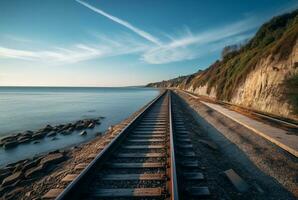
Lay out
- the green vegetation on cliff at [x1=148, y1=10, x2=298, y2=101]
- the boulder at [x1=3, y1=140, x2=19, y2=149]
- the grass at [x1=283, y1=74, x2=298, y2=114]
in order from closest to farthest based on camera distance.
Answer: the boulder at [x1=3, y1=140, x2=19, y2=149], the grass at [x1=283, y1=74, x2=298, y2=114], the green vegetation on cliff at [x1=148, y1=10, x2=298, y2=101]

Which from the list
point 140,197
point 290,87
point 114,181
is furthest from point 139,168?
point 290,87

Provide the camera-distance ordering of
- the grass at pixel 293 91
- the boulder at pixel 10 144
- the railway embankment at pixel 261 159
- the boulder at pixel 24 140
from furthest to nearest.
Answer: the boulder at pixel 24 140 < the grass at pixel 293 91 < the boulder at pixel 10 144 < the railway embankment at pixel 261 159

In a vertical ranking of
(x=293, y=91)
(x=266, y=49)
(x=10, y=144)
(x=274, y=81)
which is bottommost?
(x=10, y=144)

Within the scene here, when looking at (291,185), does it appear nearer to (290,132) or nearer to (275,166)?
(275,166)

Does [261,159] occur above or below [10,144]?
above

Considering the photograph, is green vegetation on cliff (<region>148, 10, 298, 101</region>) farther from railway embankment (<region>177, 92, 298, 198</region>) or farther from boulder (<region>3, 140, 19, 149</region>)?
boulder (<region>3, 140, 19, 149</region>)

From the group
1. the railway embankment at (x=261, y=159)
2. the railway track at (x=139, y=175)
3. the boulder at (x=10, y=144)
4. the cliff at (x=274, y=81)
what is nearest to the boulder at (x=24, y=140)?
the boulder at (x=10, y=144)

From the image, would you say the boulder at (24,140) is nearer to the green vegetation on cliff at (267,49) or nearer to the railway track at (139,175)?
the railway track at (139,175)

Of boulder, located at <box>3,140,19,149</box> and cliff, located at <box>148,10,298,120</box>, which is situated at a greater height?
cliff, located at <box>148,10,298,120</box>

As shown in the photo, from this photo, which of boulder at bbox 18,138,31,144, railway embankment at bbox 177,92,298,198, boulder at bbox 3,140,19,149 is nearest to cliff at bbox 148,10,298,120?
railway embankment at bbox 177,92,298,198

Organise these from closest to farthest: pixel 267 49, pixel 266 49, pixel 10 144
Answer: pixel 10 144 → pixel 267 49 → pixel 266 49

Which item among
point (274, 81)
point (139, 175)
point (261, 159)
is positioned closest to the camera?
point (139, 175)

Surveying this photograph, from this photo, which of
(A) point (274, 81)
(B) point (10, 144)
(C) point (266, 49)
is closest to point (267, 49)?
(C) point (266, 49)

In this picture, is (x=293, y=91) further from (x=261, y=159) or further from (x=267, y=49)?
(x=267, y=49)
